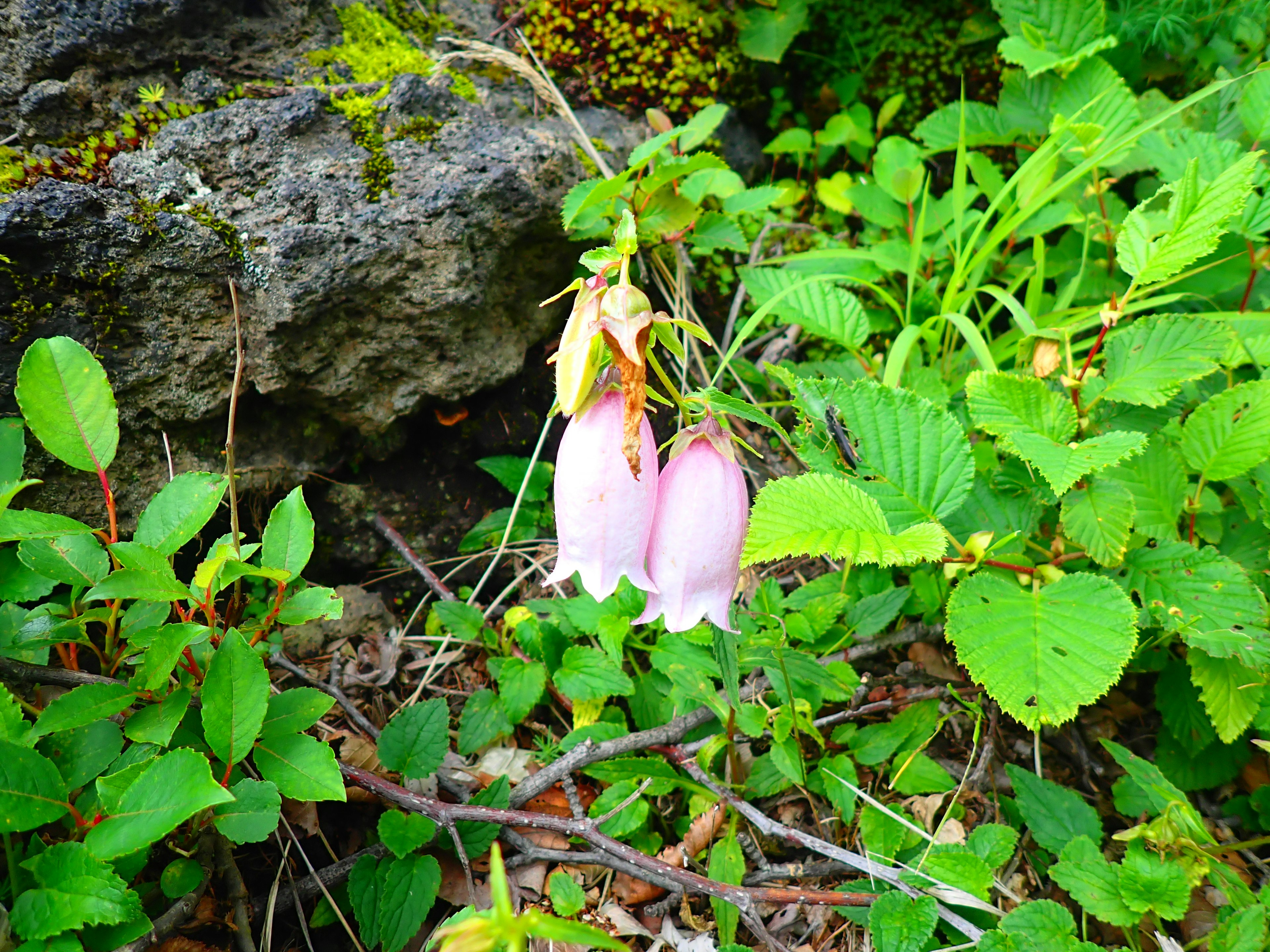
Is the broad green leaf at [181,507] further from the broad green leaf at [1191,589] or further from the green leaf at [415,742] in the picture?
the broad green leaf at [1191,589]

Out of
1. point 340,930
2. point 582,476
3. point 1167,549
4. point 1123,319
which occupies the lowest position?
point 340,930

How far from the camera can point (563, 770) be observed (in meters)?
1.82

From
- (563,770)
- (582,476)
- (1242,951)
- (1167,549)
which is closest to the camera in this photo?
(582,476)

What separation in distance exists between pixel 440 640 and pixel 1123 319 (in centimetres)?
232

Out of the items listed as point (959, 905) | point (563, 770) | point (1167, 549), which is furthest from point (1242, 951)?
point (563, 770)

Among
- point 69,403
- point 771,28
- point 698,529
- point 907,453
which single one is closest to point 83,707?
point 69,403

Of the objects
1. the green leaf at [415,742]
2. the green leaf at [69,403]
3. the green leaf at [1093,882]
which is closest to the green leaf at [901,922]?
the green leaf at [1093,882]

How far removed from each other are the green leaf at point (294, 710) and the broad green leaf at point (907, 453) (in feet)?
4.00

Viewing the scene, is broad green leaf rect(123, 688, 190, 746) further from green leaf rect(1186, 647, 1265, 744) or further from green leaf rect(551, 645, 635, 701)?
green leaf rect(1186, 647, 1265, 744)

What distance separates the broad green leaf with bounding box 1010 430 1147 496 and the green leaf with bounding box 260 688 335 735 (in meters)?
1.49

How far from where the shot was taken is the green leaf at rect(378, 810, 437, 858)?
155 cm

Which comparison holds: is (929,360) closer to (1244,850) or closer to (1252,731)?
(1252,731)

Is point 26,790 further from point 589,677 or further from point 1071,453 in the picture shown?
point 1071,453

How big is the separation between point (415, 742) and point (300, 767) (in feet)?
1.13
